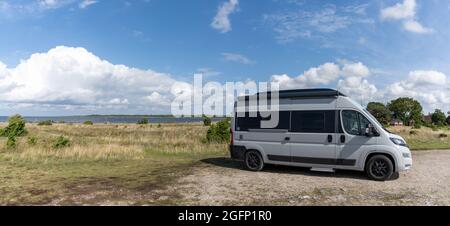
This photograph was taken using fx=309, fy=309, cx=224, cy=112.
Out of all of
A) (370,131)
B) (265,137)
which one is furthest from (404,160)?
(265,137)

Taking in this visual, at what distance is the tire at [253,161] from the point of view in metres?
10.7

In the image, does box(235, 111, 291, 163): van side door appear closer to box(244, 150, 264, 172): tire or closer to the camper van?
the camper van

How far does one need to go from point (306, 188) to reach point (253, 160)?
293cm

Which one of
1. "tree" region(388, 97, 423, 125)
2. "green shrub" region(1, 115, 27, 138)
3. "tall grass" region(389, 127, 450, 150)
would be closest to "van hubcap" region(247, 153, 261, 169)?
"tall grass" region(389, 127, 450, 150)

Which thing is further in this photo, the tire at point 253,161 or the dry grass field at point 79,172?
the tire at point 253,161

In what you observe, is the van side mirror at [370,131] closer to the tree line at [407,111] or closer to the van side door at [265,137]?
the van side door at [265,137]

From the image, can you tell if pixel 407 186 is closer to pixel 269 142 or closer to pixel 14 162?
pixel 269 142

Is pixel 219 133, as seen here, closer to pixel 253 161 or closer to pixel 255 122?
pixel 253 161

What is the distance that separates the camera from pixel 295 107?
9867 mm

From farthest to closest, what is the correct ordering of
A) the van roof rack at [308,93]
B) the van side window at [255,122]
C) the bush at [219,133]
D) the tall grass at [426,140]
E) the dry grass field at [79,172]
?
the bush at [219,133]
the tall grass at [426,140]
the van side window at [255,122]
the van roof rack at [308,93]
the dry grass field at [79,172]

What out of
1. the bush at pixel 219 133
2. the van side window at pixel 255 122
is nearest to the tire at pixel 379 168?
the van side window at pixel 255 122
